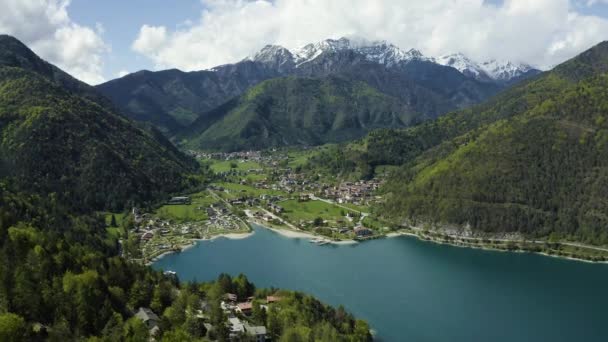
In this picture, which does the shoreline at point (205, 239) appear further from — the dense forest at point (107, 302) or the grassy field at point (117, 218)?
the dense forest at point (107, 302)

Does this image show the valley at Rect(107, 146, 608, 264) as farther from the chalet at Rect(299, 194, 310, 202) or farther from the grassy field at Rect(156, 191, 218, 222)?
the chalet at Rect(299, 194, 310, 202)

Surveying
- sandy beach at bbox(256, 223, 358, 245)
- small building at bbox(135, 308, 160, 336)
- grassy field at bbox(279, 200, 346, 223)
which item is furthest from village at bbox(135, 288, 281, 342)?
grassy field at bbox(279, 200, 346, 223)

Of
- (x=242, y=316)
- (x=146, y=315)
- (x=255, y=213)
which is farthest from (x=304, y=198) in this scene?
(x=146, y=315)

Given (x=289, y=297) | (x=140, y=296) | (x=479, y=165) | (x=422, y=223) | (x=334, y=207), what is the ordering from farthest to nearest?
(x=334, y=207)
(x=479, y=165)
(x=422, y=223)
(x=289, y=297)
(x=140, y=296)

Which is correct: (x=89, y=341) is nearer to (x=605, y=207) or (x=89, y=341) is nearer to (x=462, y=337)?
(x=462, y=337)

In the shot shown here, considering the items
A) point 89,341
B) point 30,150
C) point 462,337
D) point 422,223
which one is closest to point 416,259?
point 422,223

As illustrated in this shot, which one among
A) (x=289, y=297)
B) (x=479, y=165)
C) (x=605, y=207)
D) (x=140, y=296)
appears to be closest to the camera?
(x=140, y=296)

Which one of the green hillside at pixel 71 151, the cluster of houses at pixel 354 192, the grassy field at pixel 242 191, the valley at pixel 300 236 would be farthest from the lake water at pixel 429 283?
the grassy field at pixel 242 191

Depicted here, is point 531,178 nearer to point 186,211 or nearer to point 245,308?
point 186,211
